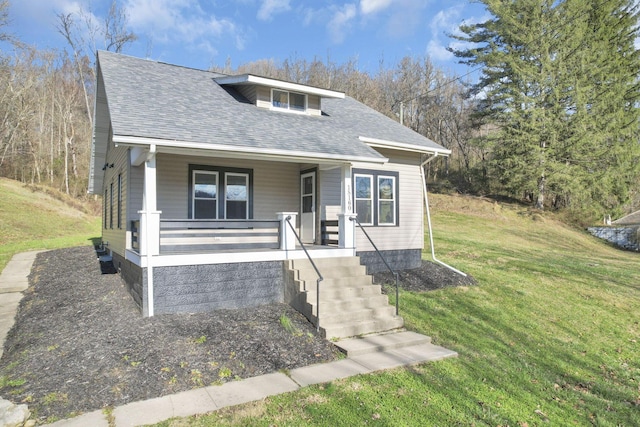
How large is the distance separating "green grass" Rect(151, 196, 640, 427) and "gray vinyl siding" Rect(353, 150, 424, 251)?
2.10 metres

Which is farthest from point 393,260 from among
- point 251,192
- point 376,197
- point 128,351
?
point 128,351

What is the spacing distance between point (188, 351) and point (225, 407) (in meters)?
1.43

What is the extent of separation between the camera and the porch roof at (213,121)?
7.17m

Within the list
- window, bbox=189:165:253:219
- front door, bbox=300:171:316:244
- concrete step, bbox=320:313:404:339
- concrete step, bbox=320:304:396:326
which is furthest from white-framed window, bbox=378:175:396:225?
concrete step, bbox=320:313:404:339

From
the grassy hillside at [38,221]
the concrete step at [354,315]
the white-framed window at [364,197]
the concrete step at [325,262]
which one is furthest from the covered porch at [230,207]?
the grassy hillside at [38,221]

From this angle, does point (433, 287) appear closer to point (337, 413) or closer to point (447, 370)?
point (447, 370)

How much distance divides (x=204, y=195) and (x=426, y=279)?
596 centimetres

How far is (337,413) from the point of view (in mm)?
4137

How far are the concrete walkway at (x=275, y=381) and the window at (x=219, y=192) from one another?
4.20 meters

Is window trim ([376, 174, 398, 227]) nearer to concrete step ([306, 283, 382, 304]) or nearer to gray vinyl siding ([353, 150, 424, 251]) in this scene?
gray vinyl siding ([353, 150, 424, 251])

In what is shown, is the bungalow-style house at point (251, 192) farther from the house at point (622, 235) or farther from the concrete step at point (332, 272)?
the house at point (622, 235)

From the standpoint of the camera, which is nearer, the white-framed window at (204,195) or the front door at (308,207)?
the white-framed window at (204,195)

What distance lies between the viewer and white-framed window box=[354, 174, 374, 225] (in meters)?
10.7

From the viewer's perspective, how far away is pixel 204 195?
9383 mm
